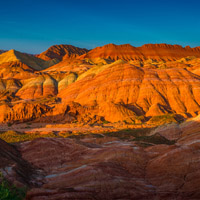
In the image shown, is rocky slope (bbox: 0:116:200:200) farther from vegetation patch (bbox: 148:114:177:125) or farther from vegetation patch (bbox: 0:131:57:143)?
vegetation patch (bbox: 148:114:177:125)

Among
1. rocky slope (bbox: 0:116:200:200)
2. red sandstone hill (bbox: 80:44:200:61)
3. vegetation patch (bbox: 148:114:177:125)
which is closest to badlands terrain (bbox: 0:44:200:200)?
rocky slope (bbox: 0:116:200:200)

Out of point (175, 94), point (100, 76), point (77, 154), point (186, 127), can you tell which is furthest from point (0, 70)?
point (77, 154)

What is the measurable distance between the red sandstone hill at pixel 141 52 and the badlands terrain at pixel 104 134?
50.9 metres

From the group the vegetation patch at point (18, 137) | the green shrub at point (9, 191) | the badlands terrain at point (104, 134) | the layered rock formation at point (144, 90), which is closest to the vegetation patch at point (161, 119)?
the badlands terrain at point (104, 134)

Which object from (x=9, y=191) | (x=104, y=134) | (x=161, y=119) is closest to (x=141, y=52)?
(x=161, y=119)

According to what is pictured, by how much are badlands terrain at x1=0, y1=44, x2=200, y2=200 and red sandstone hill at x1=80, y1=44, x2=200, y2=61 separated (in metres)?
50.9

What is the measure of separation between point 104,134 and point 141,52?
5941 inches

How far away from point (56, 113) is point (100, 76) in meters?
20.0

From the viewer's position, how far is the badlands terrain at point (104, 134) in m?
10.8

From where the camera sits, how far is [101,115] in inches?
2106

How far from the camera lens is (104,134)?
3519cm

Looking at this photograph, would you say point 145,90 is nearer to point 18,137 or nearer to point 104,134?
point 104,134

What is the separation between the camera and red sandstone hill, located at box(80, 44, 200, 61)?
17350 centimetres

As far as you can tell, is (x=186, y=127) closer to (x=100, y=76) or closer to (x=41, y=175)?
(x=41, y=175)
